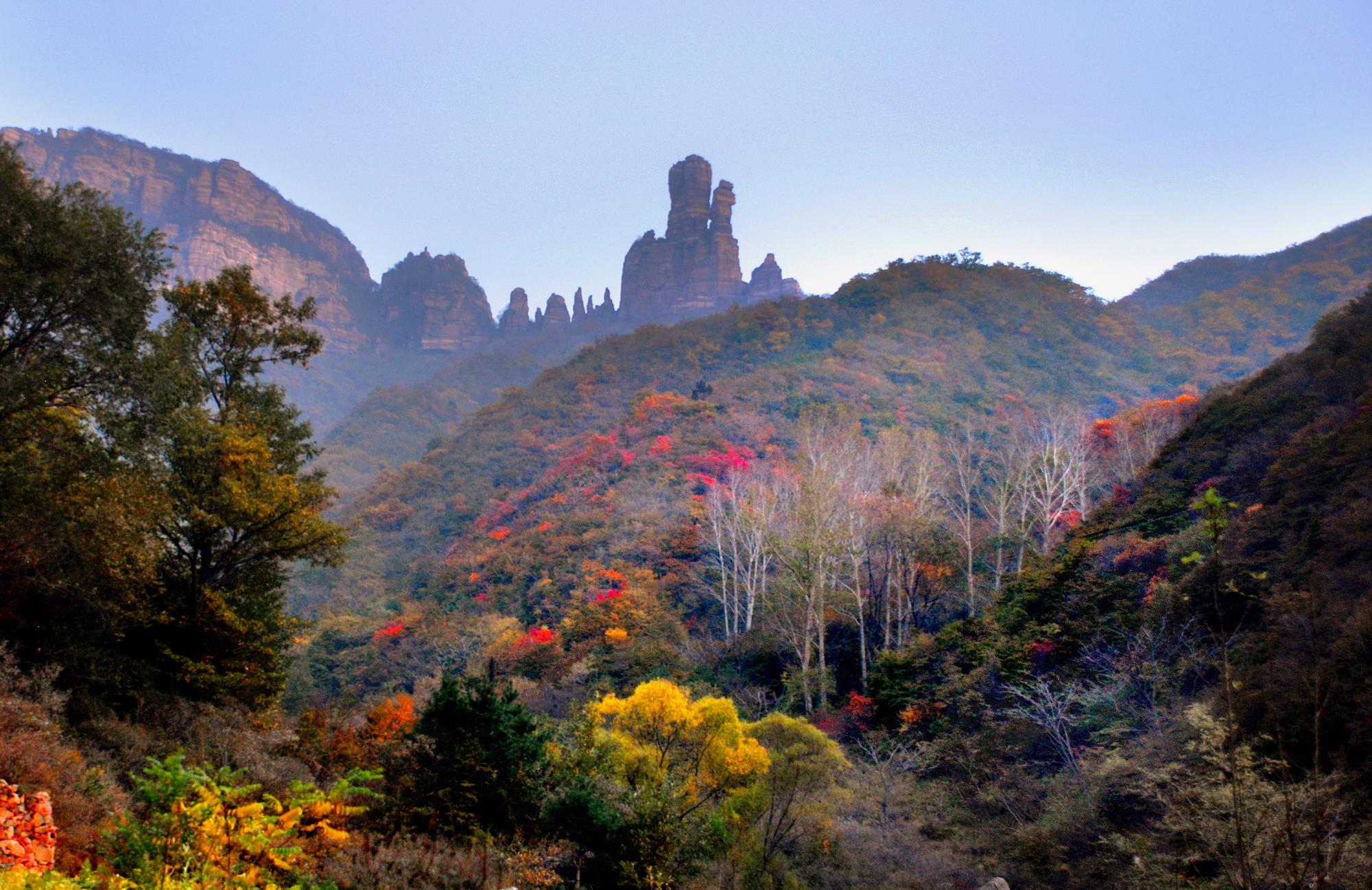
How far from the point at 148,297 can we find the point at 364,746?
844cm

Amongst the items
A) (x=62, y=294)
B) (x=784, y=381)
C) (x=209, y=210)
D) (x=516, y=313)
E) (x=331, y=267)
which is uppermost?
(x=209, y=210)

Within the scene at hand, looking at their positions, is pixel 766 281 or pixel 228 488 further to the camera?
pixel 766 281

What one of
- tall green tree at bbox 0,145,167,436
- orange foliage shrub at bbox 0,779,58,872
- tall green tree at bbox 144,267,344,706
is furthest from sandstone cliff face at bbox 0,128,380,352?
orange foliage shrub at bbox 0,779,58,872

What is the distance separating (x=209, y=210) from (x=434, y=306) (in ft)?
125

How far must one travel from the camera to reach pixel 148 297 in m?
10.1

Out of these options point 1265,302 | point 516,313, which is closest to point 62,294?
point 1265,302

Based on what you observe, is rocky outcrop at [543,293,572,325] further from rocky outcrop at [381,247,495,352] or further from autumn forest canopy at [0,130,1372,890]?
autumn forest canopy at [0,130,1372,890]

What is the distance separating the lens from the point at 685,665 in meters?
21.3

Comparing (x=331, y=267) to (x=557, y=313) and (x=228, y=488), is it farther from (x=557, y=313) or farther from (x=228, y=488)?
(x=228, y=488)

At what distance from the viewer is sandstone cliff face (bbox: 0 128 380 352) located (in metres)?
102

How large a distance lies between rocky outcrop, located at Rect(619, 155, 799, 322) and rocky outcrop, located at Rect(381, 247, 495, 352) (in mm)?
41701

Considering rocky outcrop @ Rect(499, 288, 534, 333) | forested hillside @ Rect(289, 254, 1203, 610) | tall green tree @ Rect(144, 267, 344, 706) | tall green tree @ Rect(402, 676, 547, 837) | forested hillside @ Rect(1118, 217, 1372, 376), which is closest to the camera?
tall green tree @ Rect(402, 676, 547, 837)

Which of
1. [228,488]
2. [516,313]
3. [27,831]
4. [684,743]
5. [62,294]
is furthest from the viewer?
[516,313]

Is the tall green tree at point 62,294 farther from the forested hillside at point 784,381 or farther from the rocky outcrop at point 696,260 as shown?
the rocky outcrop at point 696,260
